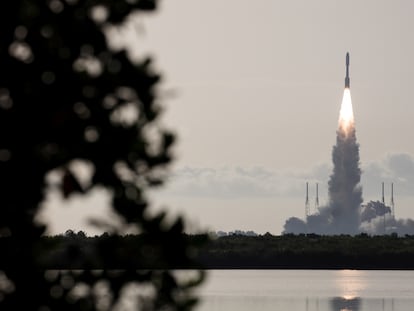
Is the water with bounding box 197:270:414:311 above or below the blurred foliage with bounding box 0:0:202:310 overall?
above

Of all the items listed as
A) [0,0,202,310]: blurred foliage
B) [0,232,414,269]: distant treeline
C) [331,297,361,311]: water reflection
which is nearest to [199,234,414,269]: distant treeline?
A: [0,232,414,269]: distant treeline

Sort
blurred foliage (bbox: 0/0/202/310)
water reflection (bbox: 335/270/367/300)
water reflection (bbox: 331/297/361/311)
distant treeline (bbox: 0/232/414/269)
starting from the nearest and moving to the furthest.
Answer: blurred foliage (bbox: 0/0/202/310)
water reflection (bbox: 331/297/361/311)
water reflection (bbox: 335/270/367/300)
distant treeline (bbox: 0/232/414/269)

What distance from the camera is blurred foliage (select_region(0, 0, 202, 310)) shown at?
10.8 metres

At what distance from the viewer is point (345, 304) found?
11462 centimetres

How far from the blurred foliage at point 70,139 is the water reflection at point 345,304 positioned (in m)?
95.9

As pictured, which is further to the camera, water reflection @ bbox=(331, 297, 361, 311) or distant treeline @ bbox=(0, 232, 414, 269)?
distant treeline @ bbox=(0, 232, 414, 269)

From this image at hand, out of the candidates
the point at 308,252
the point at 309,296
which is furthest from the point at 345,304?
the point at 308,252

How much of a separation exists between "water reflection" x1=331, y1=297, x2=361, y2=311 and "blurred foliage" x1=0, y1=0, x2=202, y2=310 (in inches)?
3777

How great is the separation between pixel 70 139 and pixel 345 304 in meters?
105

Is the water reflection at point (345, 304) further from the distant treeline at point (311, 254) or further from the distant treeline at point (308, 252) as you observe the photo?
the distant treeline at point (311, 254)

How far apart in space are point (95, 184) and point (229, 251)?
549 ft

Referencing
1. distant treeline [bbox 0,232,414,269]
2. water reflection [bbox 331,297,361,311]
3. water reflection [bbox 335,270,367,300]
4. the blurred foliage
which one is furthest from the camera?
distant treeline [bbox 0,232,414,269]

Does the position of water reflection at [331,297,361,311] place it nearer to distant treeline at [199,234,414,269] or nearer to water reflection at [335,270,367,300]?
water reflection at [335,270,367,300]

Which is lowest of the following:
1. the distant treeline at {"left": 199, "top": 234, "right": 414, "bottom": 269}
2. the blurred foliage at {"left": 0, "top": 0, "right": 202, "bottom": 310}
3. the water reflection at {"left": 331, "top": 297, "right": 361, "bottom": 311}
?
the blurred foliage at {"left": 0, "top": 0, "right": 202, "bottom": 310}
